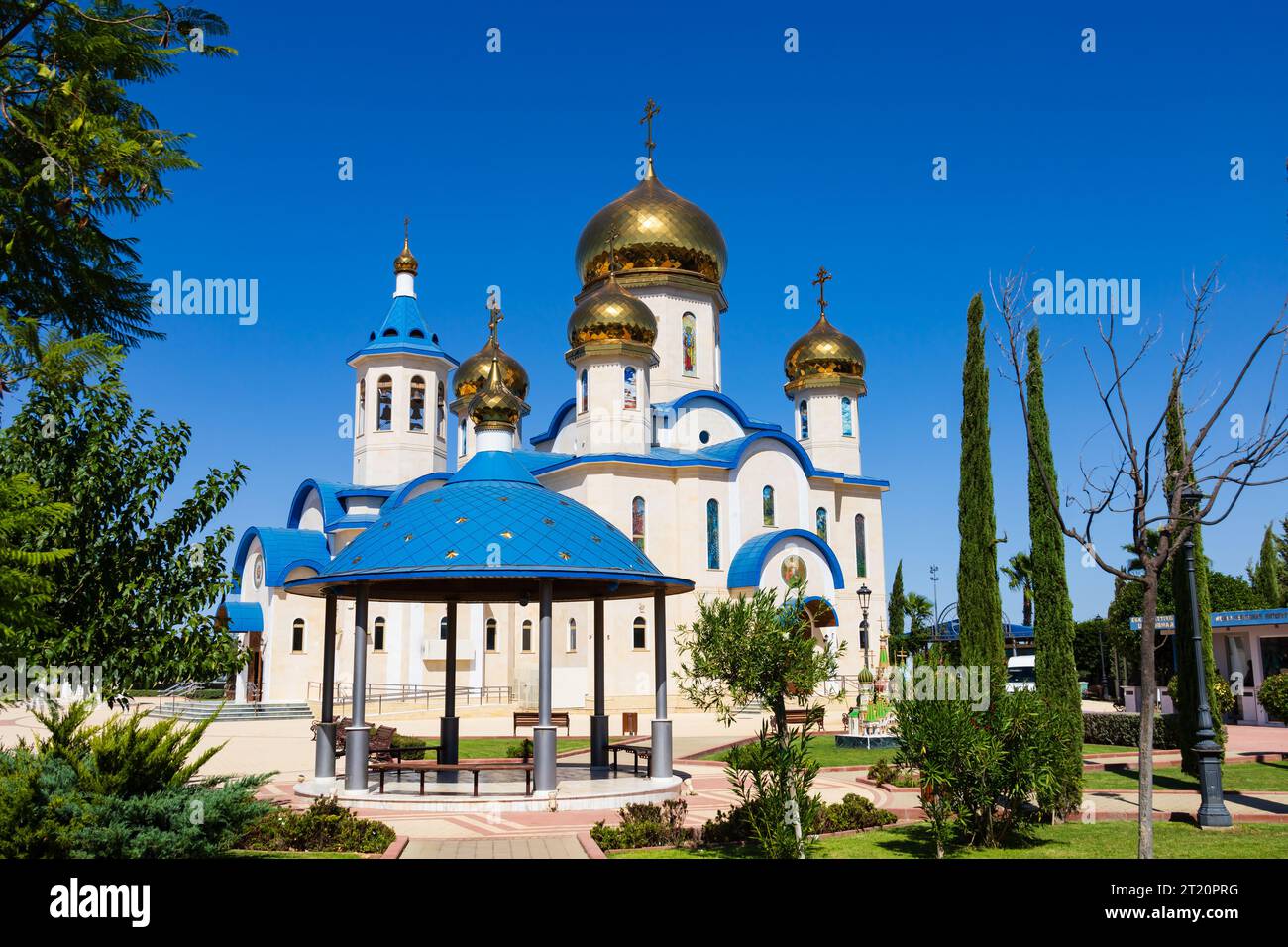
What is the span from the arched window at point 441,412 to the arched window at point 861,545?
46.1ft

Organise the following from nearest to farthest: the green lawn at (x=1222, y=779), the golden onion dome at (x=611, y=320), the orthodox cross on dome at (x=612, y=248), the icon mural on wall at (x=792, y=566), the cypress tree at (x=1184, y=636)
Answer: the cypress tree at (x=1184, y=636)
the green lawn at (x=1222, y=779)
the icon mural on wall at (x=792, y=566)
the golden onion dome at (x=611, y=320)
the orthodox cross on dome at (x=612, y=248)

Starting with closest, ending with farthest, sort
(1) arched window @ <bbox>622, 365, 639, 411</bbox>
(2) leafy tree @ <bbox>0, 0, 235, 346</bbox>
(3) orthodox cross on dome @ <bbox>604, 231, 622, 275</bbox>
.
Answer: (2) leafy tree @ <bbox>0, 0, 235, 346</bbox>
(1) arched window @ <bbox>622, 365, 639, 411</bbox>
(3) orthodox cross on dome @ <bbox>604, 231, 622, 275</bbox>

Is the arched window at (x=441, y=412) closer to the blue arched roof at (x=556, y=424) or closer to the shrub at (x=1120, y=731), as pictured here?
the blue arched roof at (x=556, y=424)

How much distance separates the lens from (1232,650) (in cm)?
2733

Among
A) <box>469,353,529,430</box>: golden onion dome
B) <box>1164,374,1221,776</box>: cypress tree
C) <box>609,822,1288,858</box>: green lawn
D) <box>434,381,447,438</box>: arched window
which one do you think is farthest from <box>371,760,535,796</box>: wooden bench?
<box>434,381,447,438</box>: arched window

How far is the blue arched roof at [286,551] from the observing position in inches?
1224

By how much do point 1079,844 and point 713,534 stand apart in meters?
21.3

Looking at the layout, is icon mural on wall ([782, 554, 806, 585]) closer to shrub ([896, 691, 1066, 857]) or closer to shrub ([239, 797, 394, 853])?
shrub ([896, 691, 1066, 857])

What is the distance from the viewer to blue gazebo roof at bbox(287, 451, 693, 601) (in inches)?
488

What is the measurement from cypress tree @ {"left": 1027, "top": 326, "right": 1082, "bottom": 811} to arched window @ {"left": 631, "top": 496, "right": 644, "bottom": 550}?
60.6 feet

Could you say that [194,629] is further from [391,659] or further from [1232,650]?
[1232,650]

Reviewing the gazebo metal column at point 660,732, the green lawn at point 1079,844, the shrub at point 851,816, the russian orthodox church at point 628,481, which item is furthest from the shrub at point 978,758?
the russian orthodox church at point 628,481
